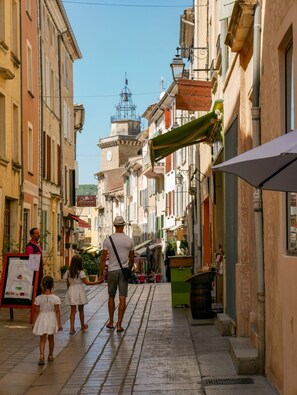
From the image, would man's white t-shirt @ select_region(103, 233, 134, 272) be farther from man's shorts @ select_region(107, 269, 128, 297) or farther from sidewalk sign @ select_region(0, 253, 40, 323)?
sidewalk sign @ select_region(0, 253, 40, 323)

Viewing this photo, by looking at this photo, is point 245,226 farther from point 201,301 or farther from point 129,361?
point 201,301

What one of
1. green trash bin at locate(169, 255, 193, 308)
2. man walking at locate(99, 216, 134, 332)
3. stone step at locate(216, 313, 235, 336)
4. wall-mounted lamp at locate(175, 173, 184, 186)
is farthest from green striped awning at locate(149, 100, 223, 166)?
wall-mounted lamp at locate(175, 173, 184, 186)

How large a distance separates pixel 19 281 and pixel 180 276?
3.58m

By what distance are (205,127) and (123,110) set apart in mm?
99811

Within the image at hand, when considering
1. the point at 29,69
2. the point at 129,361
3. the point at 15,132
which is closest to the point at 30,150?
the point at 29,69

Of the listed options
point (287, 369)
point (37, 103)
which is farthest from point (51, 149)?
point (287, 369)

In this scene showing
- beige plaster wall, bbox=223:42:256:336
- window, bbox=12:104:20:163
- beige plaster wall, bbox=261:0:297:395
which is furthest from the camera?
window, bbox=12:104:20:163

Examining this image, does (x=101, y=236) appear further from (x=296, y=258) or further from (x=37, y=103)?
(x=296, y=258)

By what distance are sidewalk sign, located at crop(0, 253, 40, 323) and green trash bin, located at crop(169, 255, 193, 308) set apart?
3.30 metres

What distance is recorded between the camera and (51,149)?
3444cm

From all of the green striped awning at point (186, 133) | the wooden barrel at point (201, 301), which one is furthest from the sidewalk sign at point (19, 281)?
the green striped awning at point (186, 133)

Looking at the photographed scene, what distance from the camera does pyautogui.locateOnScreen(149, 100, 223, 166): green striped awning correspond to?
53.3 ft

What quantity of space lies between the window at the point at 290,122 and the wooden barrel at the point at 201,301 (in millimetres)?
7340

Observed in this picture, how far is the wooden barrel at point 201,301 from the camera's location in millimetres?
14898
